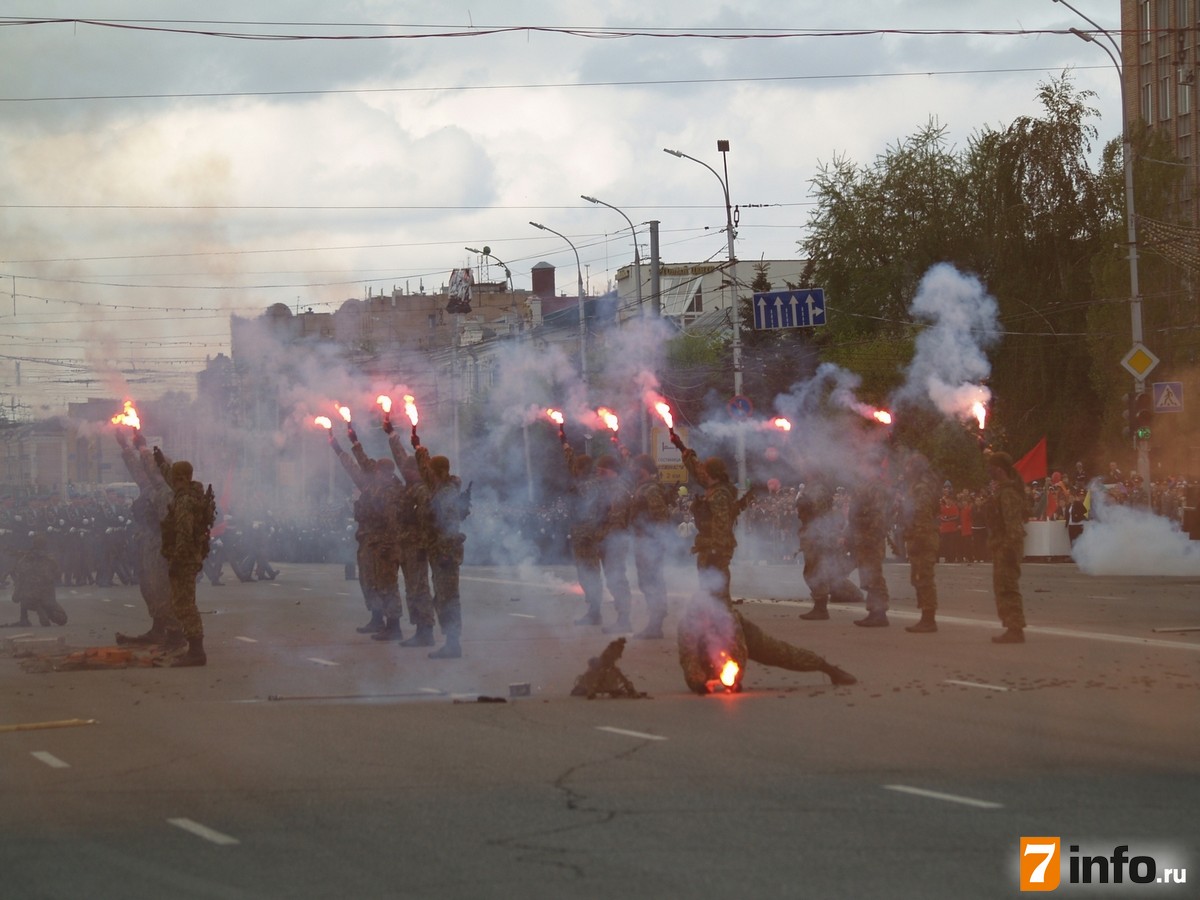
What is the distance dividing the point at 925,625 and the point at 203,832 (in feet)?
35.7

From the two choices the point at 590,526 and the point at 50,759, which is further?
the point at 590,526

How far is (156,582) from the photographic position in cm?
1780

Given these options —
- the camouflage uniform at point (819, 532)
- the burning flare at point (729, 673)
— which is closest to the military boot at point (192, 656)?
the burning flare at point (729, 673)

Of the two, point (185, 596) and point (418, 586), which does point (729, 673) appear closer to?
point (418, 586)

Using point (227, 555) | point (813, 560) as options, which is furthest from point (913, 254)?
point (813, 560)

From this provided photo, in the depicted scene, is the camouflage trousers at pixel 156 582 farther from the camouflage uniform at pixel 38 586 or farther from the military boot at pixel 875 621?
the military boot at pixel 875 621

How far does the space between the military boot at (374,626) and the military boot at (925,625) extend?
623 cm

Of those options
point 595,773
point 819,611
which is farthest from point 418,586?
point 595,773

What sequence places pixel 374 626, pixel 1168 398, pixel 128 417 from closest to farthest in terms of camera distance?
1. pixel 128 417
2. pixel 374 626
3. pixel 1168 398

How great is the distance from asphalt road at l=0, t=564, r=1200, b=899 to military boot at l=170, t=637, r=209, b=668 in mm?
316

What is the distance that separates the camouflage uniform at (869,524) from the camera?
60.5ft

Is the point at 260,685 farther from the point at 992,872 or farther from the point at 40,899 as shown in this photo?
the point at 992,872

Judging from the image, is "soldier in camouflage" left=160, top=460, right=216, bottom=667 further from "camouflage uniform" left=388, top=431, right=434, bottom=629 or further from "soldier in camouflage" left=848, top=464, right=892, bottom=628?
"soldier in camouflage" left=848, top=464, right=892, bottom=628

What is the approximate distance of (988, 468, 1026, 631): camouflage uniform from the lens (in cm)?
1584
